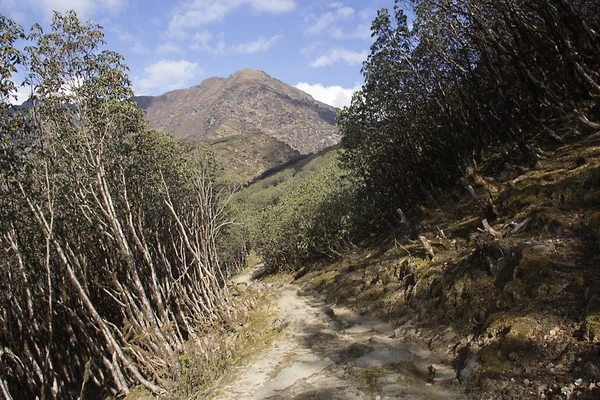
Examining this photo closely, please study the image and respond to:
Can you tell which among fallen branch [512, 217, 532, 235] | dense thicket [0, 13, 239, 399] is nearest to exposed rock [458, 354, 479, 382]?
fallen branch [512, 217, 532, 235]

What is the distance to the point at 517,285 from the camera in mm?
6242

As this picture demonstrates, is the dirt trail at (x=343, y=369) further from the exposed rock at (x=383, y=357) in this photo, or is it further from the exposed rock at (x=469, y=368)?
the exposed rock at (x=469, y=368)

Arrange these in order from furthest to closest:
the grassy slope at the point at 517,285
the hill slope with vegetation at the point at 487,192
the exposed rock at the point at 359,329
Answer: the exposed rock at the point at 359,329, the hill slope with vegetation at the point at 487,192, the grassy slope at the point at 517,285

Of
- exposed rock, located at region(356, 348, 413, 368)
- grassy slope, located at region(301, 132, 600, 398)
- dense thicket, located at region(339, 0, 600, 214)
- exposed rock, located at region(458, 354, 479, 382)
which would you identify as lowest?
exposed rock, located at region(356, 348, 413, 368)

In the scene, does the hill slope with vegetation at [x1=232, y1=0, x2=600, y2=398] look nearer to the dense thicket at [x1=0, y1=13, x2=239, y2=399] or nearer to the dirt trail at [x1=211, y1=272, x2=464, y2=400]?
the dirt trail at [x1=211, y1=272, x2=464, y2=400]

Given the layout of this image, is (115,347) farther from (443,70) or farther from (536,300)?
(443,70)

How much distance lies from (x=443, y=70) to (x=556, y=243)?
10.1 m

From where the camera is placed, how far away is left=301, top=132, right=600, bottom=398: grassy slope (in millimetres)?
4637

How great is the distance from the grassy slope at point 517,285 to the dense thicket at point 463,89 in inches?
70.1

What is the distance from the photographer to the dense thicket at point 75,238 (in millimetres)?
8734

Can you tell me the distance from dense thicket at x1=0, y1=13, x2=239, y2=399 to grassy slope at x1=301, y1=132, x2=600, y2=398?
5613 mm

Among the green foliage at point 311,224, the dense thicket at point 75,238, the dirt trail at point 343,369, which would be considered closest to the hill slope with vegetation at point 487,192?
the dirt trail at point 343,369

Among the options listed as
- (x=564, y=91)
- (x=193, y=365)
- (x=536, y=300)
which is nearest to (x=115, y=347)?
(x=193, y=365)

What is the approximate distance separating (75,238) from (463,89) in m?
14.9
